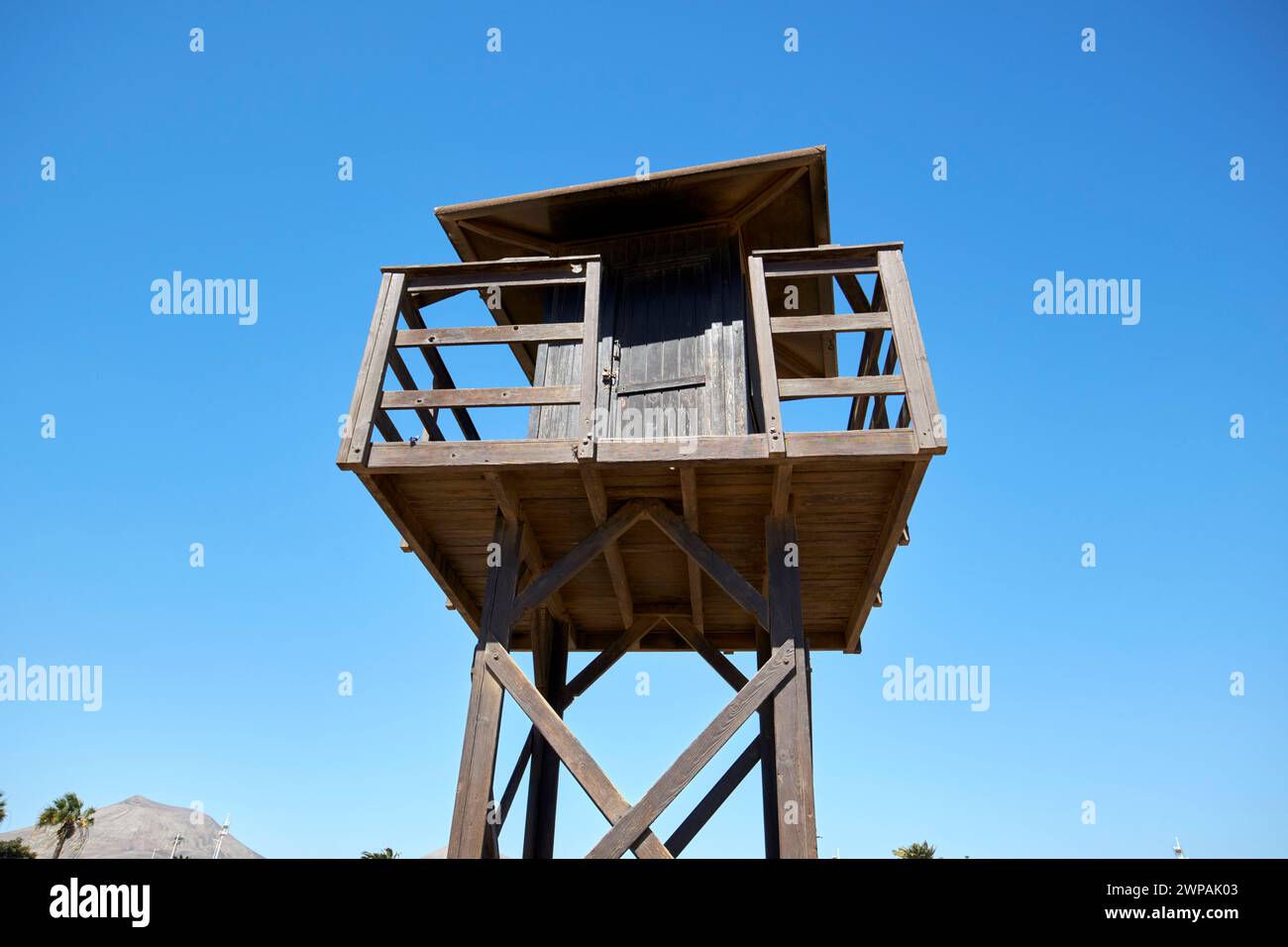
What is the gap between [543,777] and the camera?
26.5ft

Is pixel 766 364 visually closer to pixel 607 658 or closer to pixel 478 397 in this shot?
pixel 478 397

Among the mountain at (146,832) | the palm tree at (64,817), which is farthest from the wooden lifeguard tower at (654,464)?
the mountain at (146,832)

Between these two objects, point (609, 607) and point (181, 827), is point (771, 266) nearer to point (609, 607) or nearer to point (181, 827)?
point (609, 607)

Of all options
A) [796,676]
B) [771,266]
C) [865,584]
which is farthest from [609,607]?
[771,266]

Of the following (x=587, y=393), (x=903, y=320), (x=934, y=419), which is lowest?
(x=934, y=419)

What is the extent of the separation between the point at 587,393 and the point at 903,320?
8.66 feet

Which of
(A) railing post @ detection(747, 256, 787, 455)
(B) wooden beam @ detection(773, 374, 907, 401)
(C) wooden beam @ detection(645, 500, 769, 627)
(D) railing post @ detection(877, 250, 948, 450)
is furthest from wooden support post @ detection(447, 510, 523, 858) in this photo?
(D) railing post @ detection(877, 250, 948, 450)

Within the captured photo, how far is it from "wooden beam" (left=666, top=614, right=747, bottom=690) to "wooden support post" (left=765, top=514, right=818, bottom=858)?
2.21 meters

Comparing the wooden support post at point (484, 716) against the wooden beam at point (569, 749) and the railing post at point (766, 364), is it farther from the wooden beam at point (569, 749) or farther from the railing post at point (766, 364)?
the railing post at point (766, 364)

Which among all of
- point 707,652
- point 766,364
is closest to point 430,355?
point 766,364

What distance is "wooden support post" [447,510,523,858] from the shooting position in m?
5.66
